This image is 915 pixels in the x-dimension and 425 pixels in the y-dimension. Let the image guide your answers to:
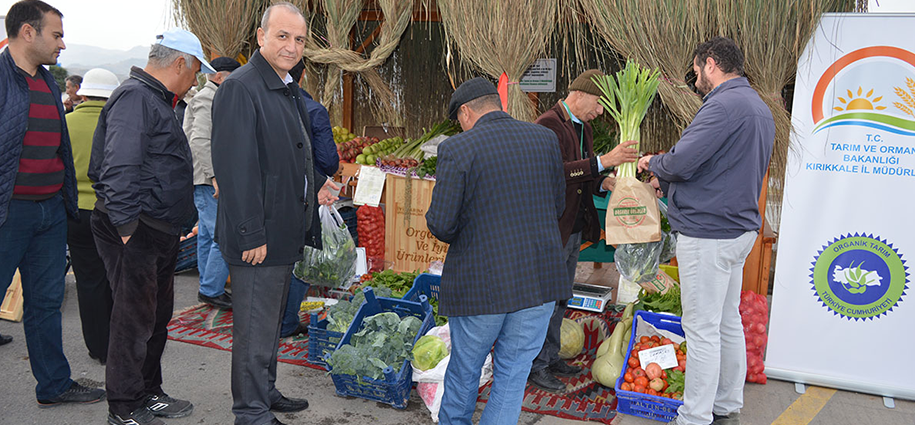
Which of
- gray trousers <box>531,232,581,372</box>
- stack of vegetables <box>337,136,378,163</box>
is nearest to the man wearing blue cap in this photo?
gray trousers <box>531,232,581,372</box>

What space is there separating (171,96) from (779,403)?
12.2 ft

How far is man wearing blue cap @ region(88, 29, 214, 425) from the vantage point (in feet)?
9.20

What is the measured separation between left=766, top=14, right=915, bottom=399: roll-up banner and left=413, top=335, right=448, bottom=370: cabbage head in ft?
7.00

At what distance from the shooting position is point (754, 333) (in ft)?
12.8

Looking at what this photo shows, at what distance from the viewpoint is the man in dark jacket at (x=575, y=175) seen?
3482 millimetres

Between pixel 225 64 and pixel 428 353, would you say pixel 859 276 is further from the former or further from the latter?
pixel 225 64

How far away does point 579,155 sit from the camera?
3697 millimetres

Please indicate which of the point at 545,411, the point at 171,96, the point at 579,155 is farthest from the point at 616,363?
the point at 171,96

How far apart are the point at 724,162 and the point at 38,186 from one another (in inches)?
132

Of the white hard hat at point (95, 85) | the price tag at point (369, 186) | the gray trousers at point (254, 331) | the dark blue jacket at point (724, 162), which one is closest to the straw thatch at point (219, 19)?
the price tag at point (369, 186)

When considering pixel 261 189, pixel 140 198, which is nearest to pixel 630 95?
pixel 261 189

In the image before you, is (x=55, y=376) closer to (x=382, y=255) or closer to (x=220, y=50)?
(x=382, y=255)

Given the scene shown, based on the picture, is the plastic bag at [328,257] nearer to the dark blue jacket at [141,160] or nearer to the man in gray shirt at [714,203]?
the dark blue jacket at [141,160]

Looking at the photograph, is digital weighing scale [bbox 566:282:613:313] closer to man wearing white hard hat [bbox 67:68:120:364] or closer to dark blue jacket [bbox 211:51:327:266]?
dark blue jacket [bbox 211:51:327:266]
